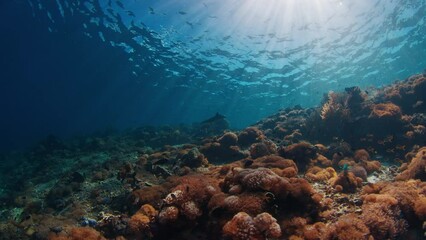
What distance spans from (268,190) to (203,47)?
24624mm

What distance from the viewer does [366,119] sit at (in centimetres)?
1230

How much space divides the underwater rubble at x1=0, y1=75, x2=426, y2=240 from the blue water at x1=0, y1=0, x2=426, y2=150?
1194 cm

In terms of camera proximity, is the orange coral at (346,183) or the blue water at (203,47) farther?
the blue water at (203,47)

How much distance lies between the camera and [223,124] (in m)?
26.8

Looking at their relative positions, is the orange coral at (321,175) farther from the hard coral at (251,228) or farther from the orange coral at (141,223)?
the orange coral at (141,223)

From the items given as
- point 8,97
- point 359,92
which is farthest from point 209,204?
Answer: point 8,97

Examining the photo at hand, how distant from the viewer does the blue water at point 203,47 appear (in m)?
23.1

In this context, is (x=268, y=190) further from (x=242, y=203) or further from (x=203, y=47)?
(x=203, y=47)

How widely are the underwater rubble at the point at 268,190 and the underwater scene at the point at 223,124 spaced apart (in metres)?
0.04

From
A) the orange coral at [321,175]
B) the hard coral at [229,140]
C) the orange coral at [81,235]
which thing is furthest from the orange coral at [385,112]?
the orange coral at [81,235]

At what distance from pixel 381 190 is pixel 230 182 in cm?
334

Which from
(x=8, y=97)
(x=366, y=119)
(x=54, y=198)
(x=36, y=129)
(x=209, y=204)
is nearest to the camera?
(x=209, y=204)

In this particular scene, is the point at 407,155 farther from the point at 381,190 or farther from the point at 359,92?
the point at 359,92

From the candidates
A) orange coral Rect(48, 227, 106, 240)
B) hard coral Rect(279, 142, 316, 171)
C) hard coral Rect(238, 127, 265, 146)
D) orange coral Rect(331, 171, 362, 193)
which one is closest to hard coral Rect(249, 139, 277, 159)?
hard coral Rect(279, 142, 316, 171)
